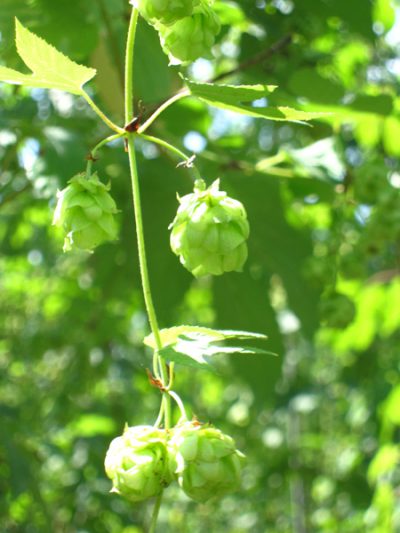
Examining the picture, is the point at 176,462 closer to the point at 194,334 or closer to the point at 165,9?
the point at 194,334

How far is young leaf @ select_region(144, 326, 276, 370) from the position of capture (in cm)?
81

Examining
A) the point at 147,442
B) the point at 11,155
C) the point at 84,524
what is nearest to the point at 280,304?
the point at 84,524

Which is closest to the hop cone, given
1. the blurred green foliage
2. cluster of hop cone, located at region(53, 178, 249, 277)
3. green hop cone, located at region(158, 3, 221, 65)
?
cluster of hop cone, located at region(53, 178, 249, 277)

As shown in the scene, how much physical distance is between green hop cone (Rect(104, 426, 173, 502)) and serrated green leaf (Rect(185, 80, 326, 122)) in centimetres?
36

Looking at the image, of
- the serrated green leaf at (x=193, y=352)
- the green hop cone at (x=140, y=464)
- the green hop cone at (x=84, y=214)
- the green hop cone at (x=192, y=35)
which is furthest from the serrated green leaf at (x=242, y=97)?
the green hop cone at (x=140, y=464)

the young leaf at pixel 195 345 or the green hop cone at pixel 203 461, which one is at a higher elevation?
the young leaf at pixel 195 345

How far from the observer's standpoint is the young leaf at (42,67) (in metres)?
0.84

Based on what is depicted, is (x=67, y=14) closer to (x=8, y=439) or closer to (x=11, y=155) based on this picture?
(x=11, y=155)

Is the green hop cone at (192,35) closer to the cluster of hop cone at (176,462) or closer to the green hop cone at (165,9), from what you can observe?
the green hop cone at (165,9)

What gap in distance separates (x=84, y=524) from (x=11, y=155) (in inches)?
77.9

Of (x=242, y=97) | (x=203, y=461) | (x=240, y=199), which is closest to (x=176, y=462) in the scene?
(x=203, y=461)

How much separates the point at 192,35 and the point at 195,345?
1.09ft

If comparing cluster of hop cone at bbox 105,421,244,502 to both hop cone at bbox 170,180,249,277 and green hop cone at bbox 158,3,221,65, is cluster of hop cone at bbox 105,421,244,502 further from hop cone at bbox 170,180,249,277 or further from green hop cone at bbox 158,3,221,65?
green hop cone at bbox 158,3,221,65

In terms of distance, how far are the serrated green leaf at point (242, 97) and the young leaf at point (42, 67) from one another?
120mm
